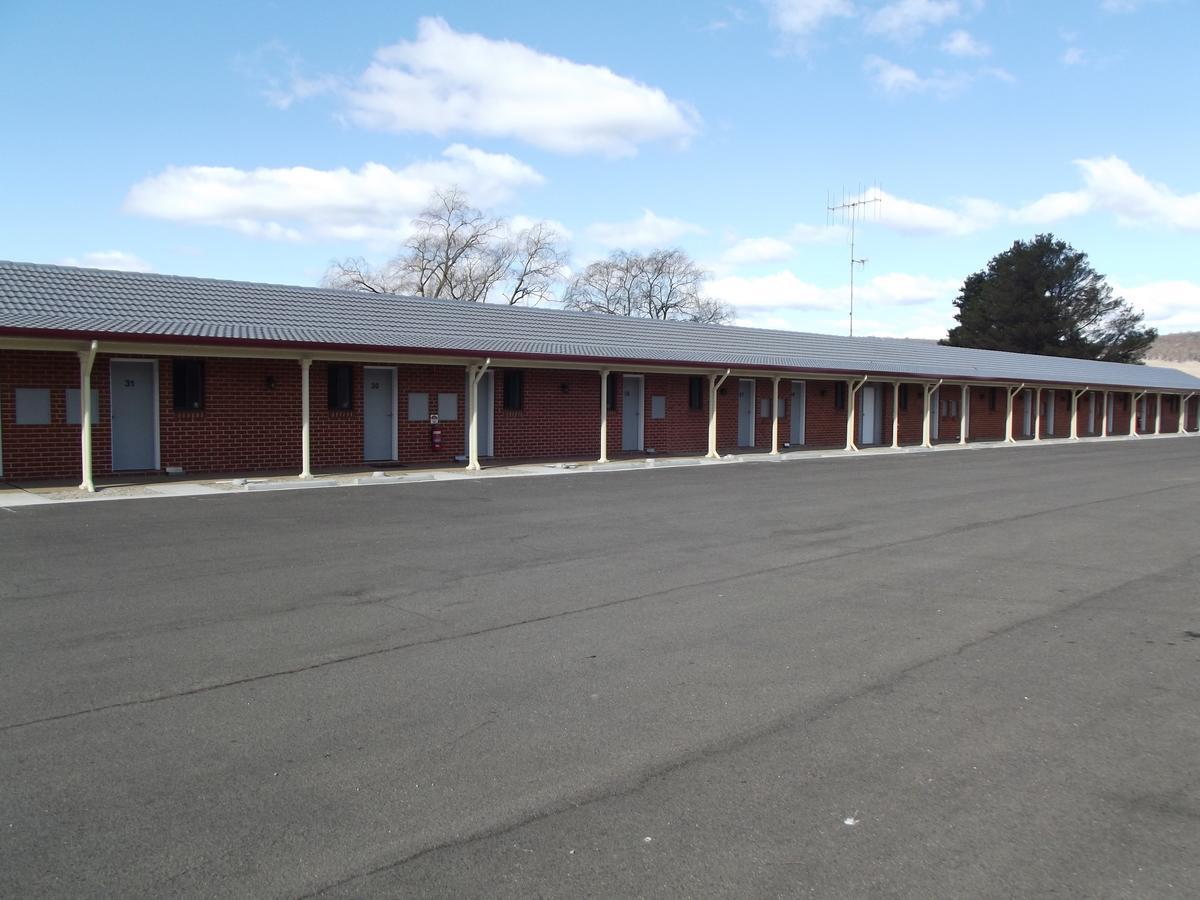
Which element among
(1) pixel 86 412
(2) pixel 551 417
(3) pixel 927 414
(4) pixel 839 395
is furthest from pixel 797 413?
(1) pixel 86 412

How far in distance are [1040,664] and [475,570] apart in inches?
189

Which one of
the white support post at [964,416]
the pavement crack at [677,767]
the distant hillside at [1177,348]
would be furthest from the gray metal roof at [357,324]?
the distant hillside at [1177,348]

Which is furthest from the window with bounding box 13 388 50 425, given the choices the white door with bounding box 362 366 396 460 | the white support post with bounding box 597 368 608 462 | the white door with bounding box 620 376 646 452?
the white door with bounding box 620 376 646 452

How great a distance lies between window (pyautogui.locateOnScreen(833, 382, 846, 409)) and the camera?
31906 mm

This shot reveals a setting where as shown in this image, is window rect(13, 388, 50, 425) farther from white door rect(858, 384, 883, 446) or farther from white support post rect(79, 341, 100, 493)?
white door rect(858, 384, 883, 446)

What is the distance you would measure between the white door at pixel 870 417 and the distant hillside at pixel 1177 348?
134 meters

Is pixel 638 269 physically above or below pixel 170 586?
above

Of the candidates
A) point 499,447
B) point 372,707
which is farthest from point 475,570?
point 499,447

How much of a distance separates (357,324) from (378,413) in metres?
1.96

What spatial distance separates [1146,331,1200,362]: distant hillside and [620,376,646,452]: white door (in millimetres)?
145326

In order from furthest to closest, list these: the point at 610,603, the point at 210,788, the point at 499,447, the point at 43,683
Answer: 1. the point at 499,447
2. the point at 610,603
3. the point at 43,683
4. the point at 210,788

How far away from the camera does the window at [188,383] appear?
1794 centimetres

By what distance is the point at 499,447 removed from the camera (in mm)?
22672

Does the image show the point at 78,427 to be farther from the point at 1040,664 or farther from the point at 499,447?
the point at 1040,664
